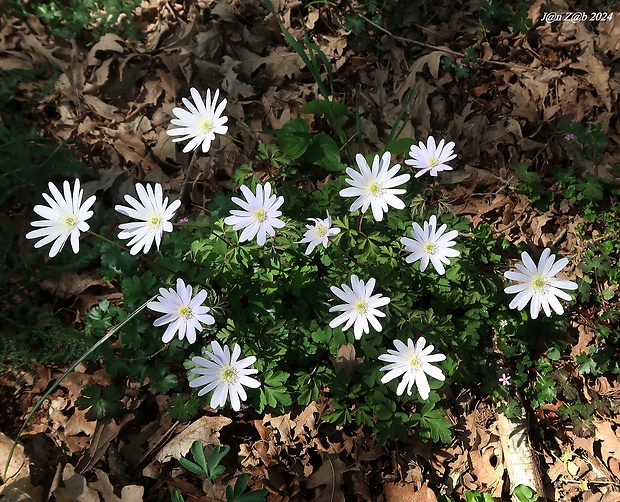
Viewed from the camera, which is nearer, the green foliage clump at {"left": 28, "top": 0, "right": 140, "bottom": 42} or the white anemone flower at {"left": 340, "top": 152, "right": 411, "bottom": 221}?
the white anemone flower at {"left": 340, "top": 152, "right": 411, "bottom": 221}

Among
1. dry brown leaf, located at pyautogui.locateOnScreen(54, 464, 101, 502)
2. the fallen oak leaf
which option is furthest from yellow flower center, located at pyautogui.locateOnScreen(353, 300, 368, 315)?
dry brown leaf, located at pyautogui.locateOnScreen(54, 464, 101, 502)

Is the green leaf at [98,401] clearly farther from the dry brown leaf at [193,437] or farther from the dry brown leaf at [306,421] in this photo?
the dry brown leaf at [306,421]

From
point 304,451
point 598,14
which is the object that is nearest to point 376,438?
point 304,451

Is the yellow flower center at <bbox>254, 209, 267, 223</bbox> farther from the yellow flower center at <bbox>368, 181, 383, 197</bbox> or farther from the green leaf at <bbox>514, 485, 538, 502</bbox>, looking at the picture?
the green leaf at <bbox>514, 485, 538, 502</bbox>

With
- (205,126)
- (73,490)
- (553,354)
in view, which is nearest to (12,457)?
(73,490)

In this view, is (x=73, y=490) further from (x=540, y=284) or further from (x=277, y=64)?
(x=277, y=64)
